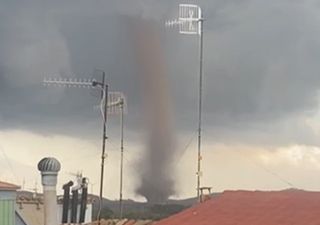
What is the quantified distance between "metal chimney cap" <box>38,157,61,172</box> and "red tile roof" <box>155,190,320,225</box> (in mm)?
7811

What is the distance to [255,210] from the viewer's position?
21.5 metres

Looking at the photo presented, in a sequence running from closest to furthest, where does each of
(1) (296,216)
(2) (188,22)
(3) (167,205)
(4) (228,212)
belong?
(1) (296,216)
(4) (228,212)
(2) (188,22)
(3) (167,205)

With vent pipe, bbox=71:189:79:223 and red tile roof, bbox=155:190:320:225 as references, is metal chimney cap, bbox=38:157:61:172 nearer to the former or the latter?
vent pipe, bbox=71:189:79:223

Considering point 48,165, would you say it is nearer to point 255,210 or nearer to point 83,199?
point 83,199

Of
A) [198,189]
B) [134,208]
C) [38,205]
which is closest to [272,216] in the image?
[198,189]

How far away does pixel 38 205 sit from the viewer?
4809 cm

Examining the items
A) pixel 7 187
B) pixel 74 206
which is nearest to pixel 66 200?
pixel 74 206

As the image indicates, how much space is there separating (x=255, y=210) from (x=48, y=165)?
10331mm

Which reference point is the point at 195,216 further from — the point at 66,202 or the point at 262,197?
the point at 66,202

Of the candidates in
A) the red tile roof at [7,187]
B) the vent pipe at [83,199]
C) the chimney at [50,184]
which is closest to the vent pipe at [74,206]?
the vent pipe at [83,199]

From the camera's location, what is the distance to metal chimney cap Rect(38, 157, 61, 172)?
1125 inches

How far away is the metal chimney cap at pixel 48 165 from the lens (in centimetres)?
2858

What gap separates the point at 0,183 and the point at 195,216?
13257 mm

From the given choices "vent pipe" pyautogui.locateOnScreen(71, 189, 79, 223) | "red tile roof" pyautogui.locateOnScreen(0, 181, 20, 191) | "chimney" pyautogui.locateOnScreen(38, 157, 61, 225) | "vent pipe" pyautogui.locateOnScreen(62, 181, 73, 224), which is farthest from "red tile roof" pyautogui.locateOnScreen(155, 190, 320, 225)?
"red tile roof" pyautogui.locateOnScreen(0, 181, 20, 191)
